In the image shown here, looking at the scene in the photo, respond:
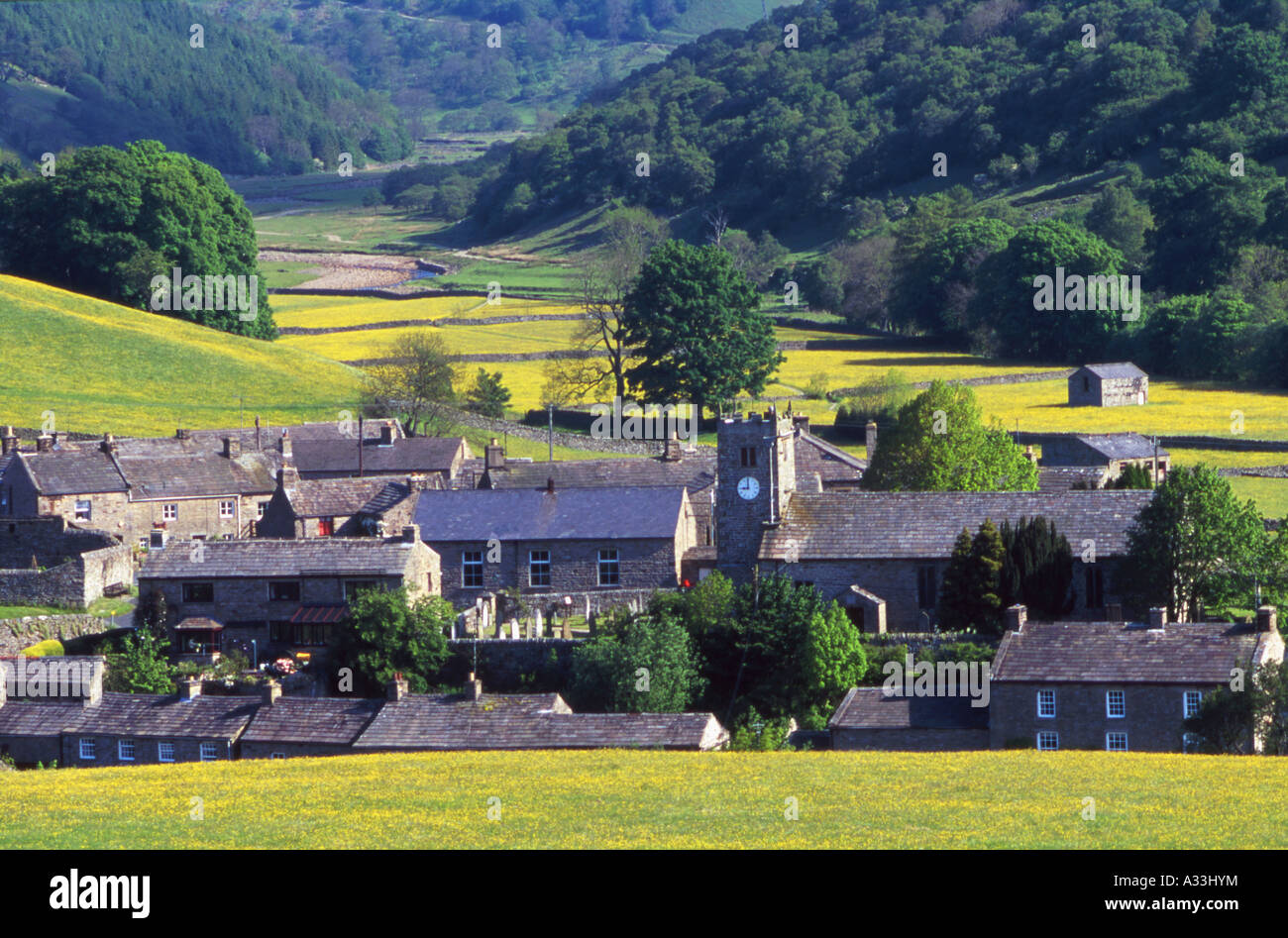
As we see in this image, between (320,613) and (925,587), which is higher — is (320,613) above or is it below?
below

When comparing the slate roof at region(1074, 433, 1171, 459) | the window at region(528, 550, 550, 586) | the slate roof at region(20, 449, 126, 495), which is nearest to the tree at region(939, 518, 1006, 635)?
the window at region(528, 550, 550, 586)

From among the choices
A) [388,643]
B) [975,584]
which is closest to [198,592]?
[388,643]

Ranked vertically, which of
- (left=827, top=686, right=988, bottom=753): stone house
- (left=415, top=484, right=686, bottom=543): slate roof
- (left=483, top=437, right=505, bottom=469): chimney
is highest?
(left=483, top=437, right=505, bottom=469): chimney

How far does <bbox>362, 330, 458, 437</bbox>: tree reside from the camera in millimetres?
92250

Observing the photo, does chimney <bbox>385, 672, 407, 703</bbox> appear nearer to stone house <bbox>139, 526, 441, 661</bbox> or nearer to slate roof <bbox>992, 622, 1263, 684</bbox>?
stone house <bbox>139, 526, 441, 661</bbox>

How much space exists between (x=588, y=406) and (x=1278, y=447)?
35579 mm

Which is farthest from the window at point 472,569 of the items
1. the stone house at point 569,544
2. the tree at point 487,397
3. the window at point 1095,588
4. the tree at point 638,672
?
the tree at point 487,397

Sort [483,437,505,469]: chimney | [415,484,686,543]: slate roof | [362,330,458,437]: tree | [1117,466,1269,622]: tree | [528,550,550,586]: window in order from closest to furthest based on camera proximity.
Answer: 1. [1117,466,1269,622]: tree
2. [415,484,686,543]: slate roof
3. [528,550,550,586]: window
4. [483,437,505,469]: chimney
5. [362,330,458,437]: tree

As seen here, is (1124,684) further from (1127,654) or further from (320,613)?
(320,613)

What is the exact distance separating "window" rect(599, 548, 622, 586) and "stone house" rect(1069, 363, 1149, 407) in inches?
1947

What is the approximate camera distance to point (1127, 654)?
42.1 meters

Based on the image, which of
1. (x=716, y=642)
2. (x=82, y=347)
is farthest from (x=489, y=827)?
(x=82, y=347)

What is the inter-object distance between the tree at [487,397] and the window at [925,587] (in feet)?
151

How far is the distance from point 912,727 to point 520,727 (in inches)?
348
